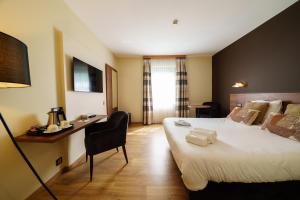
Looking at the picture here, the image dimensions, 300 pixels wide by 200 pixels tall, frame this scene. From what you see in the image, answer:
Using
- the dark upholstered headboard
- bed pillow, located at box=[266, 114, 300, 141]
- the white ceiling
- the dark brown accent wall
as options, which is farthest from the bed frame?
the white ceiling

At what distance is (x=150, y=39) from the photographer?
Answer: 3.53 metres

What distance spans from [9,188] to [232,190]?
87.1 inches

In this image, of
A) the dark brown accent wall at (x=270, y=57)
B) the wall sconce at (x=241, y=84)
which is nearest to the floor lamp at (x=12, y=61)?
the dark brown accent wall at (x=270, y=57)

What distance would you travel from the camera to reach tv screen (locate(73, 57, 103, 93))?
2352 millimetres

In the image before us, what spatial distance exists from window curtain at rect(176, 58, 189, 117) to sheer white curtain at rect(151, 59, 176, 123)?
17 centimetres

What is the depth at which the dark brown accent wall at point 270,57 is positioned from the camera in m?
2.21

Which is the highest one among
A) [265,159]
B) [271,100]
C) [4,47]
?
[4,47]

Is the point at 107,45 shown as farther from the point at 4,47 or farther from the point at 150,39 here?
the point at 4,47

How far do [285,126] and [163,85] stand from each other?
12.4 ft

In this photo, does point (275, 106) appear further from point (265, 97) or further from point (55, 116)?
point (55, 116)

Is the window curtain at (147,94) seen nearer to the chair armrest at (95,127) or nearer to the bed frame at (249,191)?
the chair armrest at (95,127)

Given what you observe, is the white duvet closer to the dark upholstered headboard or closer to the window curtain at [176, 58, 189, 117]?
the dark upholstered headboard

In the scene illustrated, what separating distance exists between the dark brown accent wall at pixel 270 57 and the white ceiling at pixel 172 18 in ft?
0.62

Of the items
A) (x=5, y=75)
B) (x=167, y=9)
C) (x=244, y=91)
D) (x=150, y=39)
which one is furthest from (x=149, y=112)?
(x=5, y=75)
